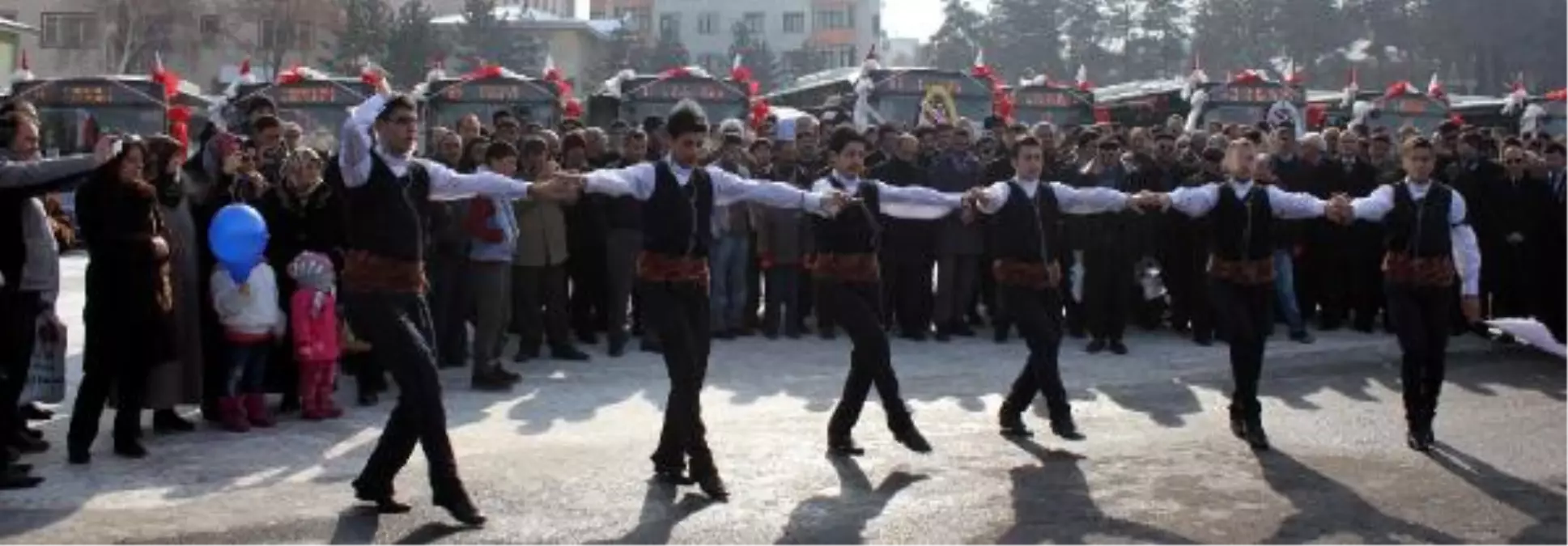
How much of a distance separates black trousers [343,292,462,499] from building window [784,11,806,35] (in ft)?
283

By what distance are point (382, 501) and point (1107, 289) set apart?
7521 mm

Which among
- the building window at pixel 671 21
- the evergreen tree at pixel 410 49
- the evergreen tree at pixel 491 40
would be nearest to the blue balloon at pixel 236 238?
the evergreen tree at pixel 410 49

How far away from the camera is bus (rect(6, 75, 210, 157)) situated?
2370 centimetres

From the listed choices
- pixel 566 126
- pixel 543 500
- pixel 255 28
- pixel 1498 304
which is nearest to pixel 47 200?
pixel 543 500

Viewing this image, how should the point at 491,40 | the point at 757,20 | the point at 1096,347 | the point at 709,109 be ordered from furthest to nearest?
the point at 757,20, the point at 491,40, the point at 709,109, the point at 1096,347

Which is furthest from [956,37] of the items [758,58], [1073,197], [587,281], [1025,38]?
[1073,197]

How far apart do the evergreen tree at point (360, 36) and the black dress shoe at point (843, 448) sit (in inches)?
1957

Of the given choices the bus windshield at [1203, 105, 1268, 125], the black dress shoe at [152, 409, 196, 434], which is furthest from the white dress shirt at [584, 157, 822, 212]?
the bus windshield at [1203, 105, 1268, 125]

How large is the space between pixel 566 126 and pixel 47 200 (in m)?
6.41

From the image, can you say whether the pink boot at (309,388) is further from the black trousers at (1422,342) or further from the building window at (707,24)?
the building window at (707,24)

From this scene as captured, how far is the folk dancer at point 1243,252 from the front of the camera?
8.95 meters

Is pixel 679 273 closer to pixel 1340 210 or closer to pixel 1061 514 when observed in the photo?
pixel 1061 514

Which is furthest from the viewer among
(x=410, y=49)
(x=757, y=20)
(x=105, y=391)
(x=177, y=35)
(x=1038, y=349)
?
(x=757, y=20)

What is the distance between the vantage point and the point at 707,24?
9250 centimetres
